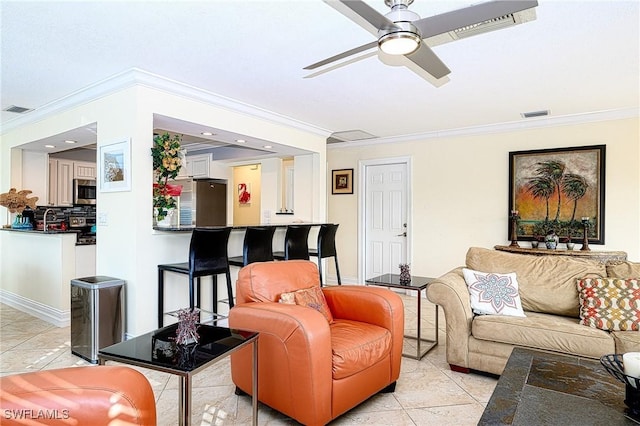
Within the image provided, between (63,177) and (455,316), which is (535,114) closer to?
(455,316)

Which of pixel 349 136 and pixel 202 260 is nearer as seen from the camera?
pixel 202 260

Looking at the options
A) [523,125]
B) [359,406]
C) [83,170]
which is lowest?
[359,406]

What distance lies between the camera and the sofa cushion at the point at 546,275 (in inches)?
116

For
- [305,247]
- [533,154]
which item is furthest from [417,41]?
[533,154]

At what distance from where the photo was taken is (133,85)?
10.6ft

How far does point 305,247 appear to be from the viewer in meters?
4.34

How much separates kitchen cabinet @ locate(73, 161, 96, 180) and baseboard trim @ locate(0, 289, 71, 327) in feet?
8.97

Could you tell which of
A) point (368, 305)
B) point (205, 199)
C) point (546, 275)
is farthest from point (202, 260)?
point (205, 199)

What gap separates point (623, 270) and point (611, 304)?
397 millimetres

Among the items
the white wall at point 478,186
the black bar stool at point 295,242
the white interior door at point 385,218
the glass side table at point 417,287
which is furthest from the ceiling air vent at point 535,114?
the black bar stool at point 295,242

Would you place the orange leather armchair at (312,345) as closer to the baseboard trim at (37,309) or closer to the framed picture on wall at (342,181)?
the baseboard trim at (37,309)

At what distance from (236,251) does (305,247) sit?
77 cm

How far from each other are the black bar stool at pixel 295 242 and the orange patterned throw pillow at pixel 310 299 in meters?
1.42

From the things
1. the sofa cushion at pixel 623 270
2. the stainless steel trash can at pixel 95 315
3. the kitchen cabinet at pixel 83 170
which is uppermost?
the kitchen cabinet at pixel 83 170
